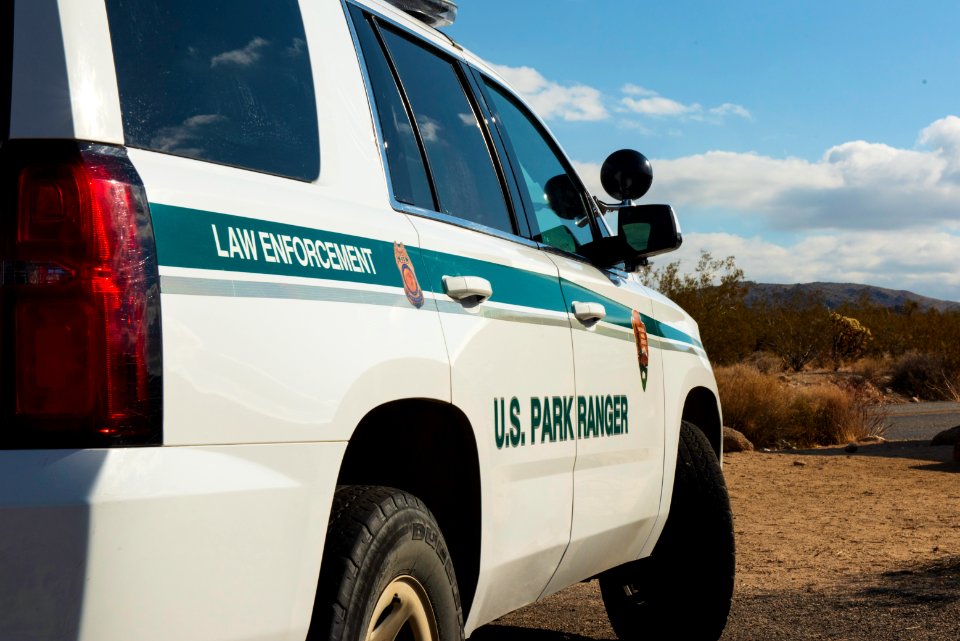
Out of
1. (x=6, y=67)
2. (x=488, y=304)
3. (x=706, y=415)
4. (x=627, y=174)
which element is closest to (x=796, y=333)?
(x=706, y=415)

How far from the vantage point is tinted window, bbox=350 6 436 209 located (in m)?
3.02

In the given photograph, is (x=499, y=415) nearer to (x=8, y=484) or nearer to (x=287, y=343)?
(x=287, y=343)

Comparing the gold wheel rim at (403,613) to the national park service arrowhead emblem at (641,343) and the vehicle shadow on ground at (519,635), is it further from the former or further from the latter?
the vehicle shadow on ground at (519,635)

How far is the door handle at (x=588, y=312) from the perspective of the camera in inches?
148

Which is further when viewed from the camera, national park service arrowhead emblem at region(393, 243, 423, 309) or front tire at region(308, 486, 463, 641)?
national park service arrowhead emblem at region(393, 243, 423, 309)

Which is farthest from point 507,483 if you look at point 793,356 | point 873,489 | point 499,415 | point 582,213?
point 793,356

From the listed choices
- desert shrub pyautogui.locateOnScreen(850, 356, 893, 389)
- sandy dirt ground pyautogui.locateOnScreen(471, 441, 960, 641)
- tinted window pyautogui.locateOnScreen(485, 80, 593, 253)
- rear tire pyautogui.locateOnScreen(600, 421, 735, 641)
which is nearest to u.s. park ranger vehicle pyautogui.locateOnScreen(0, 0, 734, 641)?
tinted window pyautogui.locateOnScreen(485, 80, 593, 253)

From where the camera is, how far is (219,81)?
2.38m

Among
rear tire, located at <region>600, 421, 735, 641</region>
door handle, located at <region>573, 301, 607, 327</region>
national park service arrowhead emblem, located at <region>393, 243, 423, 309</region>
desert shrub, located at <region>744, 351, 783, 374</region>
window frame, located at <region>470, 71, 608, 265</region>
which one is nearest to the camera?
national park service arrowhead emblem, located at <region>393, 243, 423, 309</region>

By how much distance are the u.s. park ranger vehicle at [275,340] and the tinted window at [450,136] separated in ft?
0.04

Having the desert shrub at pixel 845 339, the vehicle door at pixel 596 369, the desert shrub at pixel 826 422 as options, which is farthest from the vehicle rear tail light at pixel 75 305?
the desert shrub at pixel 845 339

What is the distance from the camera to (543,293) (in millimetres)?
3531

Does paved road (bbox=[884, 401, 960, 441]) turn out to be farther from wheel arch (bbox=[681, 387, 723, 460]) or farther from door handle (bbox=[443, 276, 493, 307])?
door handle (bbox=[443, 276, 493, 307])

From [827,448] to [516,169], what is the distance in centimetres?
1434
